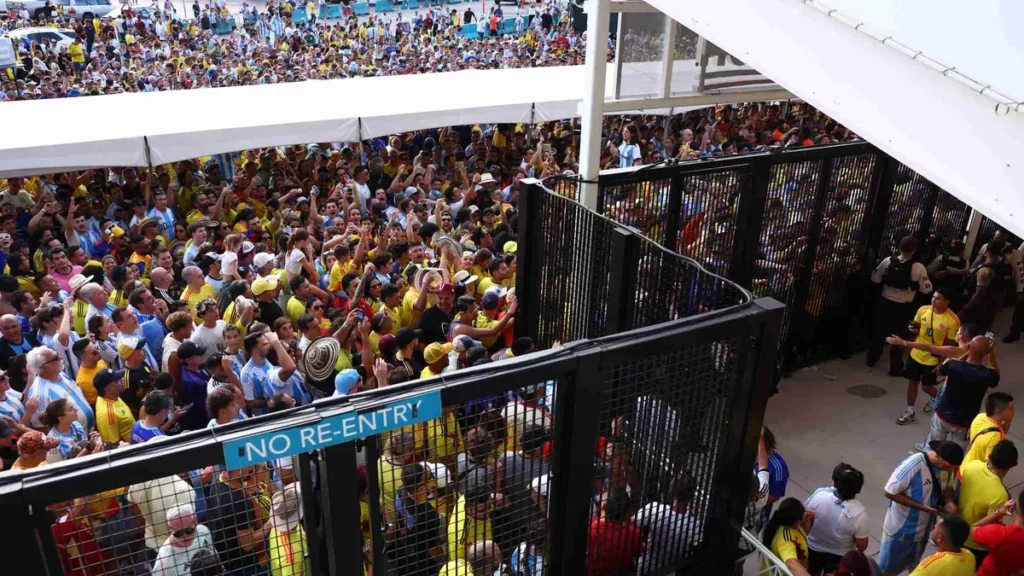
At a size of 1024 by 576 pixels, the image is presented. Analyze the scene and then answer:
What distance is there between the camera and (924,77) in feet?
11.7

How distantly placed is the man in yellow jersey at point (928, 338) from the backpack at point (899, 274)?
0.92 m

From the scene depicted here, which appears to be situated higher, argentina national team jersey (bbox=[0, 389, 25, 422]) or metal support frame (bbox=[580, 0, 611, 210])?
metal support frame (bbox=[580, 0, 611, 210])

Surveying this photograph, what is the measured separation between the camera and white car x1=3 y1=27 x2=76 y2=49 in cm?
2569

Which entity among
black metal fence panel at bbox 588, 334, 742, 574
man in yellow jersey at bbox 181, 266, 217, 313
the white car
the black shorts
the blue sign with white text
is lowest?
the black shorts

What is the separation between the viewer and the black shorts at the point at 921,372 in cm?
669

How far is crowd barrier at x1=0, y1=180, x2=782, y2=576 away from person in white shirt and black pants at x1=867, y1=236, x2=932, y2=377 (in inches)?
164

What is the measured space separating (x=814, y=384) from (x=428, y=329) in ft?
13.4

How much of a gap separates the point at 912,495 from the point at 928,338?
243 centimetres

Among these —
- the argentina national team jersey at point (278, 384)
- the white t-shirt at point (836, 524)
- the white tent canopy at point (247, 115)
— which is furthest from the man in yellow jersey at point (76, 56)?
the white t-shirt at point (836, 524)

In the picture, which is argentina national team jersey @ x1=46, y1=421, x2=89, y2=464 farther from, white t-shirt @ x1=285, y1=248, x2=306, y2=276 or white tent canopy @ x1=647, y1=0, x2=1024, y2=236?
white tent canopy @ x1=647, y1=0, x2=1024, y2=236

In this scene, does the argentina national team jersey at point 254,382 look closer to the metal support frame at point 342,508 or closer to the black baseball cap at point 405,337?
the black baseball cap at point 405,337

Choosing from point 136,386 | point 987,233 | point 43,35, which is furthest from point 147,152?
point 43,35

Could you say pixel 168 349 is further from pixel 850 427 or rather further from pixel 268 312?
pixel 850 427

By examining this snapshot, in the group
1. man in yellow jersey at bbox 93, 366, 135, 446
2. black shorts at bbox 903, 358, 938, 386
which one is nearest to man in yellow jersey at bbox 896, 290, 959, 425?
black shorts at bbox 903, 358, 938, 386
